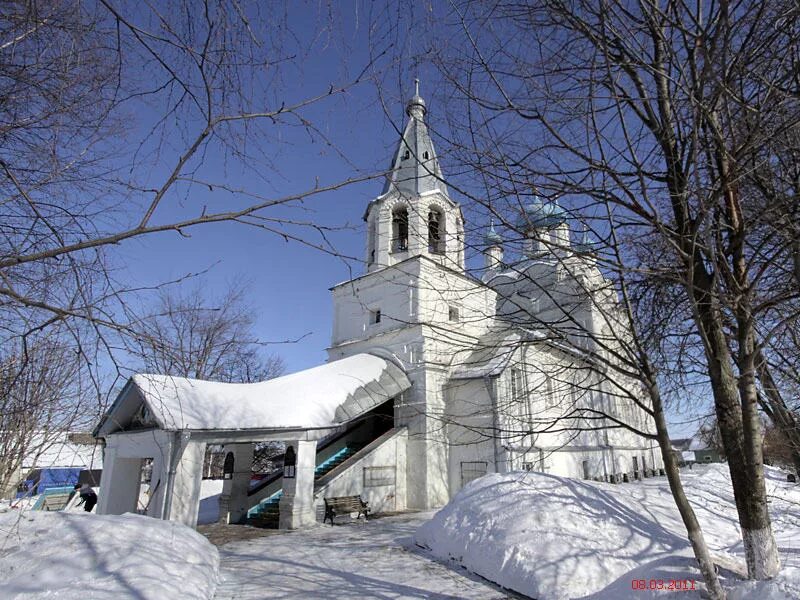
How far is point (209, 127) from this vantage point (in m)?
2.69

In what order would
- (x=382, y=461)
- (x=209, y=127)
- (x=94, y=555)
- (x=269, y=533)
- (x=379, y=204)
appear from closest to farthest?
(x=209, y=127) → (x=94, y=555) → (x=269, y=533) → (x=382, y=461) → (x=379, y=204)

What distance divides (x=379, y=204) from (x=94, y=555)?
17.5 metres

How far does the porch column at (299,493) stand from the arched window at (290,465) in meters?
0.04

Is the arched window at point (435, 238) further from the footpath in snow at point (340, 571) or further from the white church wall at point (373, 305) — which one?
the white church wall at point (373, 305)

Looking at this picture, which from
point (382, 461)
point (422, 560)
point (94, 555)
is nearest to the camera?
point (94, 555)

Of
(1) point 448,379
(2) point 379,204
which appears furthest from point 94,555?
(2) point 379,204

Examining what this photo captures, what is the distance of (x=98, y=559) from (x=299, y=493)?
22.6ft

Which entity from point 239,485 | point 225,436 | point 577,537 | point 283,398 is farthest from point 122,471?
point 577,537

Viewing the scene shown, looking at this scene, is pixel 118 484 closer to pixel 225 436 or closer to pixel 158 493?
pixel 158 493

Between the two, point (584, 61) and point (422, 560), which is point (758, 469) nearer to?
point (584, 61)

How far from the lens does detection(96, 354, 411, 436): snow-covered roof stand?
38.5 ft

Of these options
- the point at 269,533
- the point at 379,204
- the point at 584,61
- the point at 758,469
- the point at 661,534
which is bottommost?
the point at 269,533

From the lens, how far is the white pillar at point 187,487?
35.0 feet

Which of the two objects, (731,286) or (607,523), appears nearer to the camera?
(731,286)
